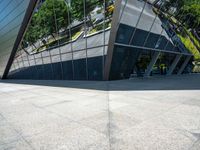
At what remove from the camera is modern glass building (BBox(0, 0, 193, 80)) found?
15.6 meters

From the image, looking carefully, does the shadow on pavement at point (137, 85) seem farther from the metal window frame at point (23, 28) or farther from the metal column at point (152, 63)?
the metal window frame at point (23, 28)

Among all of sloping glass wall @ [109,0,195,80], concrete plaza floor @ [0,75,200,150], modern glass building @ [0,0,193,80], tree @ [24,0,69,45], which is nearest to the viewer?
concrete plaza floor @ [0,75,200,150]

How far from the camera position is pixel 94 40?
653 inches

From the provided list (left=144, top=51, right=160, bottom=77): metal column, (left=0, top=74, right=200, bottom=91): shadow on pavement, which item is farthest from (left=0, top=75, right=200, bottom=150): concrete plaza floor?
(left=144, top=51, right=160, bottom=77): metal column

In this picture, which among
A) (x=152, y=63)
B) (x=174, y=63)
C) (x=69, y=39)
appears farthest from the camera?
(x=174, y=63)

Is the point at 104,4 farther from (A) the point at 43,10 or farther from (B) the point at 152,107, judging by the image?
(B) the point at 152,107

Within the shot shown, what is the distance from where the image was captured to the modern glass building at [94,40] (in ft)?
51.1

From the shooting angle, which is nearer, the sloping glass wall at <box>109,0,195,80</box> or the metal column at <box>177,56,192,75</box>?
the sloping glass wall at <box>109,0,195,80</box>

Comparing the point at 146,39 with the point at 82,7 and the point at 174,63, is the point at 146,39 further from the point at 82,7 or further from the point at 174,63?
the point at 174,63

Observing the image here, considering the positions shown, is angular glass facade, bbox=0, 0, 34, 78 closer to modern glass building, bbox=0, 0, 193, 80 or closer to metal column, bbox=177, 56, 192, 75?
modern glass building, bbox=0, 0, 193, 80

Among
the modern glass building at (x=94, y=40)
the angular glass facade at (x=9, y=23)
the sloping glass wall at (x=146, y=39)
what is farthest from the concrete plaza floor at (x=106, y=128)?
the angular glass facade at (x=9, y=23)

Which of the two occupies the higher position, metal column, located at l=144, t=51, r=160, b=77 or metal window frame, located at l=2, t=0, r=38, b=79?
metal window frame, located at l=2, t=0, r=38, b=79

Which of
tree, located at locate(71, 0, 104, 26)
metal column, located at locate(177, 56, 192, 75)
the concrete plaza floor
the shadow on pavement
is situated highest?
tree, located at locate(71, 0, 104, 26)

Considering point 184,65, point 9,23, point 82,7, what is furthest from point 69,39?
point 184,65
